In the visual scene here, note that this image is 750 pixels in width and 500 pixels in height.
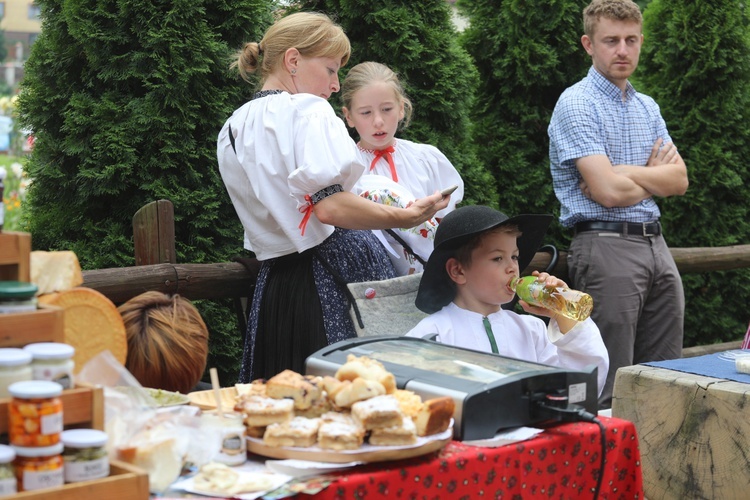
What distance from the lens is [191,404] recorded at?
1982 millimetres

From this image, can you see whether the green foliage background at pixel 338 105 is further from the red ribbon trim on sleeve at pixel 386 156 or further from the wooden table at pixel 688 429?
the wooden table at pixel 688 429

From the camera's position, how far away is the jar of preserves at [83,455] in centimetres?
146

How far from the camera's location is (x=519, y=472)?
192 centimetres

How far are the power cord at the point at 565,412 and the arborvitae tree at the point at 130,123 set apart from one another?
2.28 meters

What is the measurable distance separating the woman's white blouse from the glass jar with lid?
1.36m

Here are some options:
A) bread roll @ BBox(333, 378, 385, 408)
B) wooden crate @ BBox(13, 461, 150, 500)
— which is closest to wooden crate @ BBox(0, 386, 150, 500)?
wooden crate @ BBox(13, 461, 150, 500)

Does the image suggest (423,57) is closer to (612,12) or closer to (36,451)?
(612,12)

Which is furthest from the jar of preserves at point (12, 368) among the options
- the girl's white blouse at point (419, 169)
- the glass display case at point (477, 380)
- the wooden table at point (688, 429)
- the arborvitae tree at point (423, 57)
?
the arborvitae tree at point (423, 57)

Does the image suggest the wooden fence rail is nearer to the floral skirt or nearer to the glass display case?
the floral skirt

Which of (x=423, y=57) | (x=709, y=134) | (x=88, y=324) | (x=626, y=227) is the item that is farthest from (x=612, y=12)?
(x=88, y=324)

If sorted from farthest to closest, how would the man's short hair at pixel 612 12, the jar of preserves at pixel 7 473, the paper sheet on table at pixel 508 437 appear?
the man's short hair at pixel 612 12 → the paper sheet on table at pixel 508 437 → the jar of preserves at pixel 7 473

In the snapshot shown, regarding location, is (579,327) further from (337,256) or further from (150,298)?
(150,298)

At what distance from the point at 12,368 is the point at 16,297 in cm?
13

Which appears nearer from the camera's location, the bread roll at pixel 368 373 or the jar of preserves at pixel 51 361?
the jar of preserves at pixel 51 361
